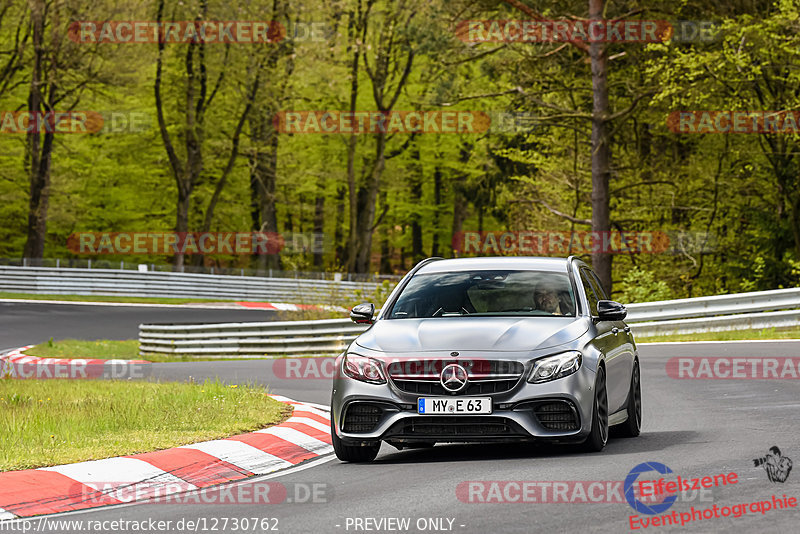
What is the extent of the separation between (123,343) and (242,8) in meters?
27.2

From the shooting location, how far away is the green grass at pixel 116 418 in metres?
9.41

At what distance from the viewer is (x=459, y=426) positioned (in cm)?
877

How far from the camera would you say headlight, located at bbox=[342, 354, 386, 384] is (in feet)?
29.5

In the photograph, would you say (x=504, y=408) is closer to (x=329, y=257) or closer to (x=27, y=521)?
(x=27, y=521)

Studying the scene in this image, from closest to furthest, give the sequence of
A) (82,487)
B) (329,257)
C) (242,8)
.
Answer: (82,487) < (242,8) < (329,257)

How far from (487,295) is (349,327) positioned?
1478 centimetres

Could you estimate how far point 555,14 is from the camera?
114 feet

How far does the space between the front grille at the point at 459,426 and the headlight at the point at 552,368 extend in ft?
1.32

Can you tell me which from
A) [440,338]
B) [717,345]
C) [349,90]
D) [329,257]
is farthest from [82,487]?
[329,257]
